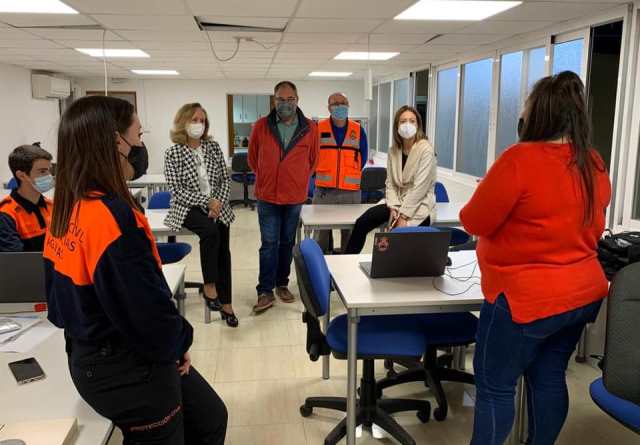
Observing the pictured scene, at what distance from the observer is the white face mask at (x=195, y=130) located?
3520mm

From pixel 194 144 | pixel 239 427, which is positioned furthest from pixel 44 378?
pixel 194 144

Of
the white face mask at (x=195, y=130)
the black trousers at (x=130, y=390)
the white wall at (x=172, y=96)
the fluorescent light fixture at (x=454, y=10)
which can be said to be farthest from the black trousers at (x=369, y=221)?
the white wall at (x=172, y=96)

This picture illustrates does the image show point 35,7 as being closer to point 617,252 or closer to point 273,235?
point 273,235

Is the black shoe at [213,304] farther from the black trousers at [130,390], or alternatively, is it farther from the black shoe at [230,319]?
the black trousers at [130,390]

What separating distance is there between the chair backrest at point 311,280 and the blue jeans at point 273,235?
1.79m

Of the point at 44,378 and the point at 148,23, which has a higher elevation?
the point at 148,23

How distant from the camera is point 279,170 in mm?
3998

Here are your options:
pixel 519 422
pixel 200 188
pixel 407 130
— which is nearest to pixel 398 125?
pixel 407 130


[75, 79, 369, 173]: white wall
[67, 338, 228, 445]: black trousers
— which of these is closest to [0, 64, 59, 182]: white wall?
[75, 79, 369, 173]: white wall

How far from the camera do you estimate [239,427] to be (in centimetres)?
258

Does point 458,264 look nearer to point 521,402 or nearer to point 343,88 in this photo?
point 521,402

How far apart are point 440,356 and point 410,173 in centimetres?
120

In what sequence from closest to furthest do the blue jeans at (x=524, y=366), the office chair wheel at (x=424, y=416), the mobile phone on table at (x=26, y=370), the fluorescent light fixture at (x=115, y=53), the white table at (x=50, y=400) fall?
the white table at (x=50, y=400) < the mobile phone on table at (x=26, y=370) < the blue jeans at (x=524, y=366) < the office chair wheel at (x=424, y=416) < the fluorescent light fixture at (x=115, y=53)

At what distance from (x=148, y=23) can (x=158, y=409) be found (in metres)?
3.57
